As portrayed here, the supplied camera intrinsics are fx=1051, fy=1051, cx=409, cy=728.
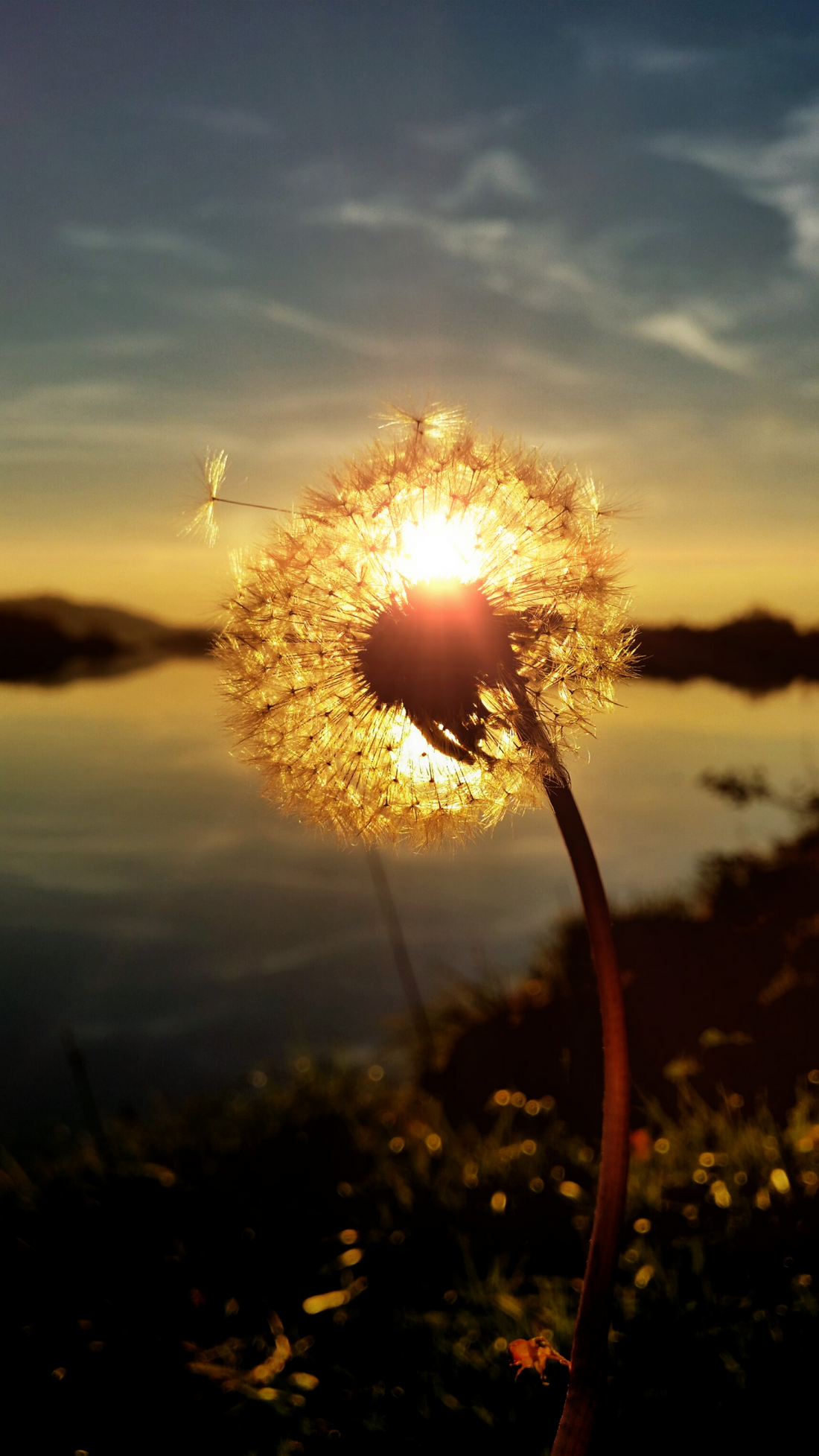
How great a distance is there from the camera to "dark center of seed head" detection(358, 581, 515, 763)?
2.43 m

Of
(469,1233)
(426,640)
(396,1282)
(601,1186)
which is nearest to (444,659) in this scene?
(426,640)

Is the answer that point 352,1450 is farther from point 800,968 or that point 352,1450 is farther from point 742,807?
point 742,807

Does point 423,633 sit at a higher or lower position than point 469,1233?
higher

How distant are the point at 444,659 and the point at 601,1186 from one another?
1.21m

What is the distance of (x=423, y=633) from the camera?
2453 mm

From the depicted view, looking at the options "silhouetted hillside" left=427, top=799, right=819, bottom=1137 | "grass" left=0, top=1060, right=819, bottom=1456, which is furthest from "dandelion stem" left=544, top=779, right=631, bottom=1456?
"silhouetted hillside" left=427, top=799, right=819, bottom=1137

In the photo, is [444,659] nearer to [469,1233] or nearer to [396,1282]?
[396,1282]

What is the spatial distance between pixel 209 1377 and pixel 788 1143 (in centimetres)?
264

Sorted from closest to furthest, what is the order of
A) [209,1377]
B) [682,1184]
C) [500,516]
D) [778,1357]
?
[500,516] → [778,1357] → [209,1377] → [682,1184]

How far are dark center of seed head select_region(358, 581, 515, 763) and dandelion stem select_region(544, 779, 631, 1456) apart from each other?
36 centimetres

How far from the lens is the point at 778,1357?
142 inches

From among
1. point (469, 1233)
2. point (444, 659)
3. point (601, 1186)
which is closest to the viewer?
point (601, 1186)

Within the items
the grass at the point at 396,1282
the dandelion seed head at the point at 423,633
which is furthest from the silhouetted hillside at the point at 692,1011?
the dandelion seed head at the point at 423,633

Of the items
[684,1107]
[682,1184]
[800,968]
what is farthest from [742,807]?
[682,1184]
